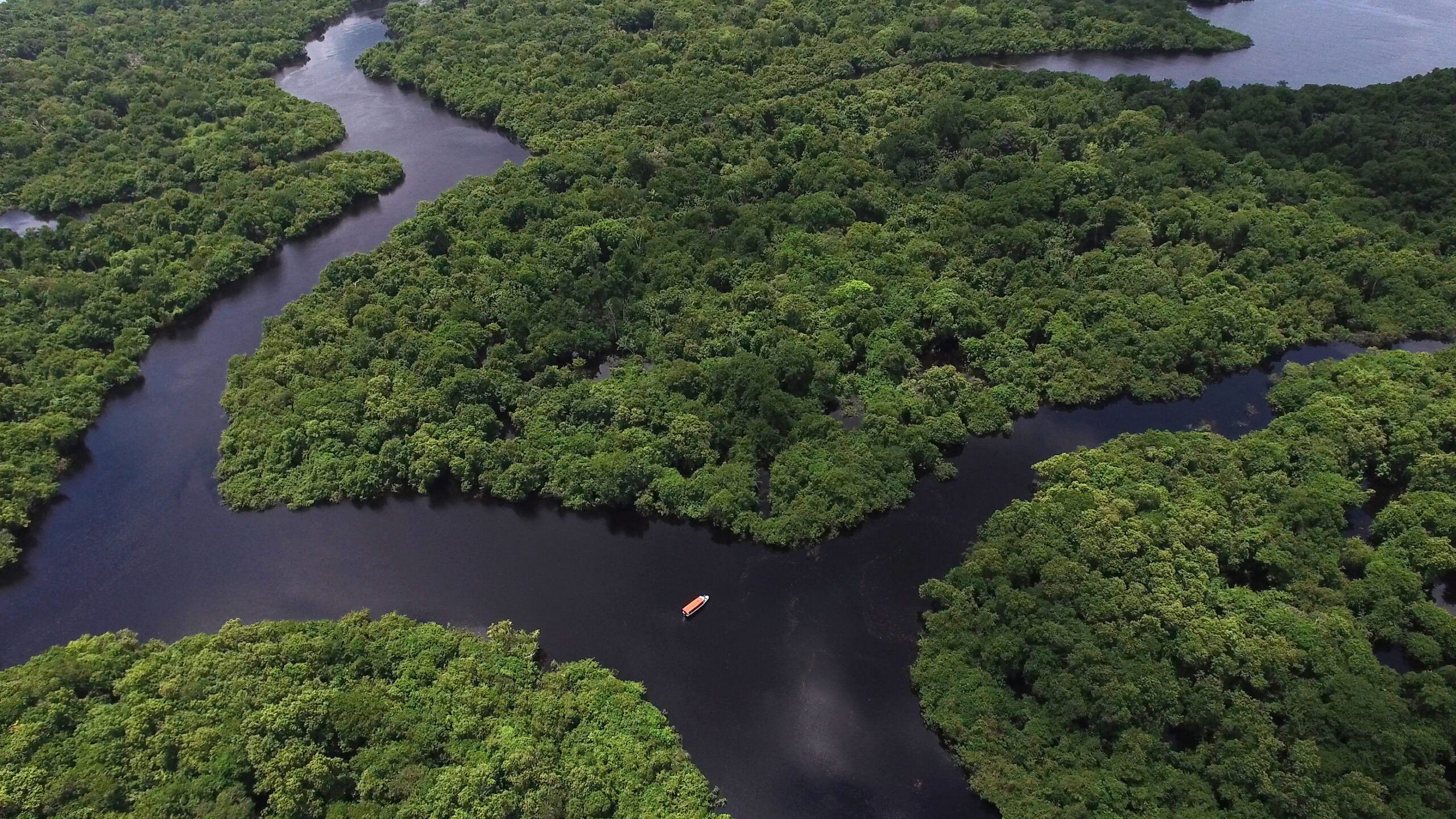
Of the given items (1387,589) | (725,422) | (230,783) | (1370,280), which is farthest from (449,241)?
(1370,280)

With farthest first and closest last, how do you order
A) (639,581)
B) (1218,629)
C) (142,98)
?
(142,98)
(639,581)
(1218,629)

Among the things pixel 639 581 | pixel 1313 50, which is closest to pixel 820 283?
pixel 639 581

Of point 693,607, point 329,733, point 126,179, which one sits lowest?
point 693,607

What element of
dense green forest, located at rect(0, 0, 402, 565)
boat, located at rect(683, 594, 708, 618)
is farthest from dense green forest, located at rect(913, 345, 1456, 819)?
dense green forest, located at rect(0, 0, 402, 565)

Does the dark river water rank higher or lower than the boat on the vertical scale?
higher

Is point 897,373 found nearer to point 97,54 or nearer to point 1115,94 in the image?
point 1115,94

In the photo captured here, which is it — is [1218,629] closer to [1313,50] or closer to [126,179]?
[1313,50]

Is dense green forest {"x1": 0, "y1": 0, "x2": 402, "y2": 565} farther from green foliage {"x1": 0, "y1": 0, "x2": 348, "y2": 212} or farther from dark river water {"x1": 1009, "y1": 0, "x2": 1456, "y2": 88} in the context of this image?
dark river water {"x1": 1009, "y1": 0, "x2": 1456, "y2": 88}
